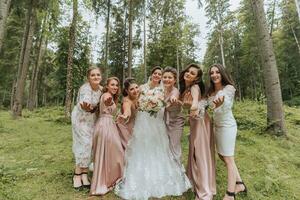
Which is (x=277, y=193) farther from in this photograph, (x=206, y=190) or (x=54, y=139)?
(x=54, y=139)

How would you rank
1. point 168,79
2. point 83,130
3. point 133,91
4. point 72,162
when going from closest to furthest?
point 83,130, point 168,79, point 133,91, point 72,162

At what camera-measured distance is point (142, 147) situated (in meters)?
5.09

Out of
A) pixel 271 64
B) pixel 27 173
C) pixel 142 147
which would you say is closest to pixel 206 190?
pixel 142 147

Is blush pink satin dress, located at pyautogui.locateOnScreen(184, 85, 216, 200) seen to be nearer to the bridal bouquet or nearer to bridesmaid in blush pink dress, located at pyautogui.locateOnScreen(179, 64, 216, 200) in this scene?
bridesmaid in blush pink dress, located at pyautogui.locateOnScreen(179, 64, 216, 200)

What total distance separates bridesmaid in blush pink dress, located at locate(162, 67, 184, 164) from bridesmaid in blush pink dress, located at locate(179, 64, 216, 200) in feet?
1.02

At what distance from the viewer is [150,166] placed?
191 inches

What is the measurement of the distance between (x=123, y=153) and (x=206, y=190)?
58.9 inches

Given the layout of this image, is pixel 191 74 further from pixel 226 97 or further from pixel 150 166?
pixel 150 166

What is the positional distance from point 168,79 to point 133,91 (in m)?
0.69

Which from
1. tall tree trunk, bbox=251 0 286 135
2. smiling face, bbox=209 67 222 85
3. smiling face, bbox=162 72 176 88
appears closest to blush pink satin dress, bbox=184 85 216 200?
smiling face, bbox=209 67 222 85

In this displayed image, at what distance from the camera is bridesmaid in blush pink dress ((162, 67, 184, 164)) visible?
4980 mm

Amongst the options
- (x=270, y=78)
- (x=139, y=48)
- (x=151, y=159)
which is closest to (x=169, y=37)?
(x=139, y=48)

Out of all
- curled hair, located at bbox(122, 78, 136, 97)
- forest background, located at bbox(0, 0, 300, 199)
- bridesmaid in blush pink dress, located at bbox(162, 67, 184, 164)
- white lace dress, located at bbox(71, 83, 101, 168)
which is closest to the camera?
white lace dress, located at bbox(71, 83, 101, 168)

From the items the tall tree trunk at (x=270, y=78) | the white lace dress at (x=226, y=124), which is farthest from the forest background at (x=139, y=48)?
the white lace dress at (x=226, y=124)
